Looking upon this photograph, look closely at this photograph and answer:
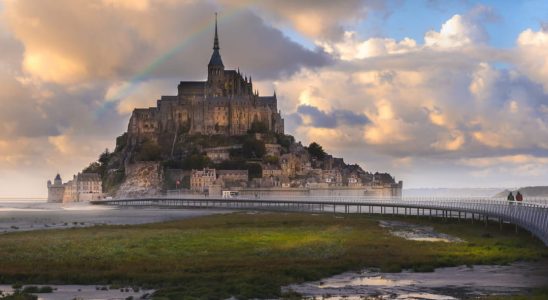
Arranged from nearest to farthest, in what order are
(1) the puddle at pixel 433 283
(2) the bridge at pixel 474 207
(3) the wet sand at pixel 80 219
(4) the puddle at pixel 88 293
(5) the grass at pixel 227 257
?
(4) the puddle at pixel 88 293, (1) the puddle at pixel 433 283, (5) the grass at pixel 227 257, (2) the bridge at pixel 474 207, (3) the wet sand at pixel 80 219

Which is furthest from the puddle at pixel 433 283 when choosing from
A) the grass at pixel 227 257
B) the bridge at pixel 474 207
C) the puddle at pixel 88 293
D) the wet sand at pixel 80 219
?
the wet sand at pixel 80 219

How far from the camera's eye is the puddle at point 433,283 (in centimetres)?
2836

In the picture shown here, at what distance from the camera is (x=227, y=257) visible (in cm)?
4000

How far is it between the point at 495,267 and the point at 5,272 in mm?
22073

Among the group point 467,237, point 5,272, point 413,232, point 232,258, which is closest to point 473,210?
point 413,232

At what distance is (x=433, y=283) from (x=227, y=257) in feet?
40.5

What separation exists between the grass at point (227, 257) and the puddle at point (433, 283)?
1155 mm

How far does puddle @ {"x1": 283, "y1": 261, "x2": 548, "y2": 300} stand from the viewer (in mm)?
28359

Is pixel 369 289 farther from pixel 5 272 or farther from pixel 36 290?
pixel 5 272

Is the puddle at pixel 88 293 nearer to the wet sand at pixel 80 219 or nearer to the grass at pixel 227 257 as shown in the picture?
the grass at pixel 227 257

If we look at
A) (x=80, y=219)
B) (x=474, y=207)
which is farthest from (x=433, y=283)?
(x=80, y=219)

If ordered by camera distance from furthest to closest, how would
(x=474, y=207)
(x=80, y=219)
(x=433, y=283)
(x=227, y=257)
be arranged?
(x=80, y=219) → (x=474, y=207) → (x=227, y=257) → (x=433, y=283)

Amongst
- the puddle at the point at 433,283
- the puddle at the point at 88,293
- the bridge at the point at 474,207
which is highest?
the bridge at the point at 474,207

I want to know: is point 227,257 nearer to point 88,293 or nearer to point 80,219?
point 88,293
